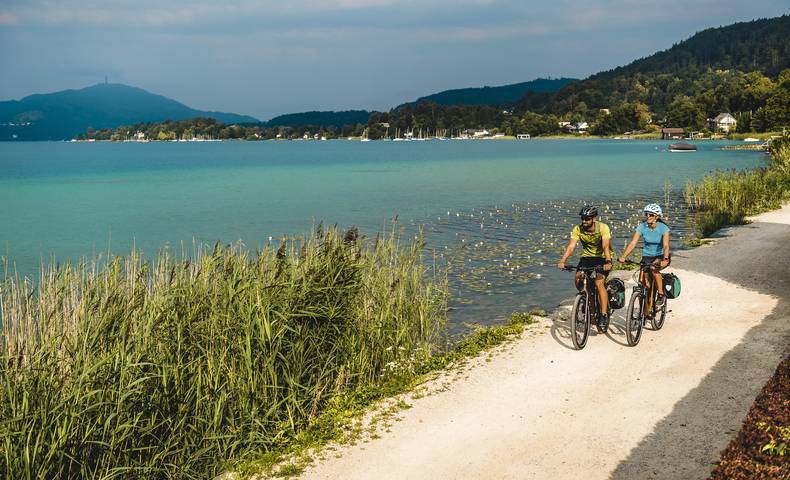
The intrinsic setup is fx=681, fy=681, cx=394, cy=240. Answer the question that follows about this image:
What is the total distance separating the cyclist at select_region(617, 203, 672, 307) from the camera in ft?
40.9

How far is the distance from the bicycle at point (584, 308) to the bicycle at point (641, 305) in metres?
0.59

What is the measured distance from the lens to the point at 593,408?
9938mm

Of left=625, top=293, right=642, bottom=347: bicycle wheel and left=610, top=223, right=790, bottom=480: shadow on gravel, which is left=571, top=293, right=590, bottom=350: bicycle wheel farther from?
left=610, top=223, right=790, bottom=480: shadow on gravel

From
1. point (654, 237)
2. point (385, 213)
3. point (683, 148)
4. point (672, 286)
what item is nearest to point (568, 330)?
point (672, 286)

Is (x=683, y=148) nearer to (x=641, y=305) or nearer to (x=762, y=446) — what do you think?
(x=641, y=305)

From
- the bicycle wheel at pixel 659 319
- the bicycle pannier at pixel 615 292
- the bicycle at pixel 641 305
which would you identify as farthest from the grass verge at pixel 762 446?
the bicycle wheel at pixel 659 319

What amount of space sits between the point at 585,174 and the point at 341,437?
7481 centimetres

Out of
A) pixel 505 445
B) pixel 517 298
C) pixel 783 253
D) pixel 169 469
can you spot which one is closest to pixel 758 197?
pixel 783 253

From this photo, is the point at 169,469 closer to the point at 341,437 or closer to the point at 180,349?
the point at 180,349

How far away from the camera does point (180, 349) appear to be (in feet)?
32.0

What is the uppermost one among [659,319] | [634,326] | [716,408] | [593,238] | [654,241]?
[593,238]

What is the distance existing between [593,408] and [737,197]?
27.8 m

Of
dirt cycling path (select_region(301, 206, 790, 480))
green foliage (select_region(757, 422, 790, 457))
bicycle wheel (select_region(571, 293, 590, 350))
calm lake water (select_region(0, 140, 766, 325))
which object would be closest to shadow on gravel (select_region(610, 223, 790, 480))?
dirt cycling path (select_region(301, 206, 790, 480))

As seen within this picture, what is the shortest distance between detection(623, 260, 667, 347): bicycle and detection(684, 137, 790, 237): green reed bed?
726 inches
